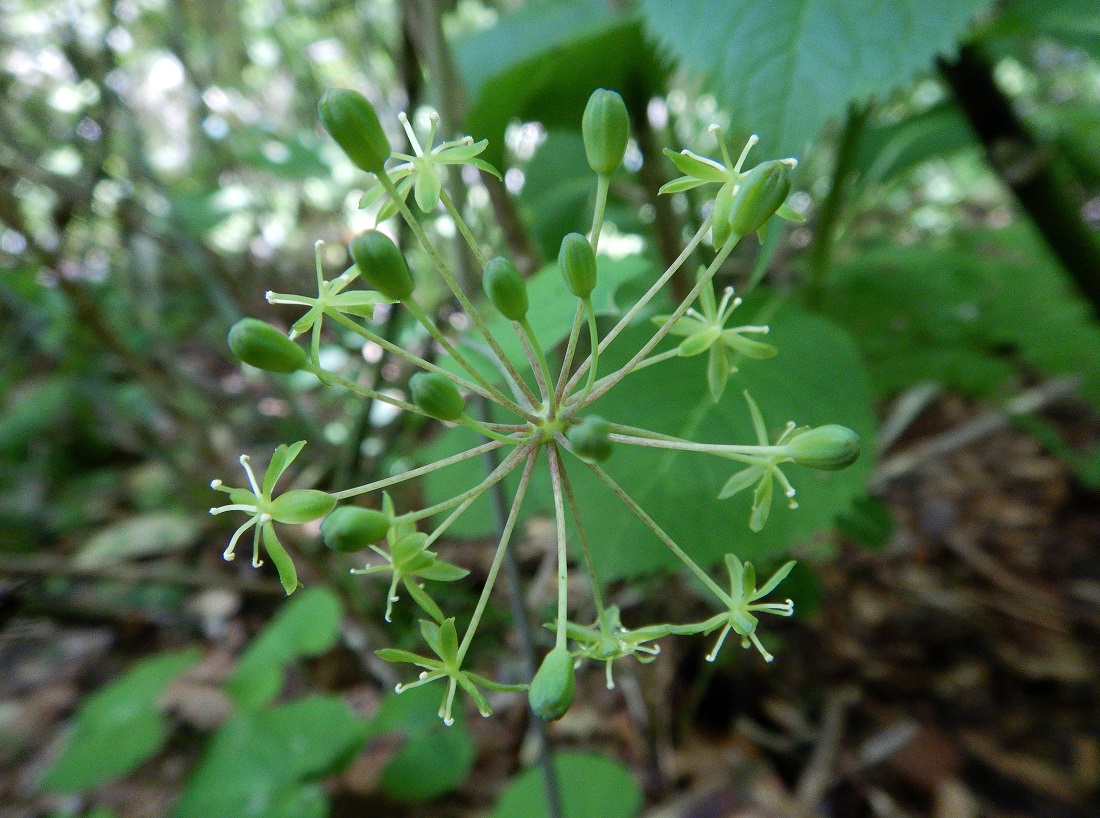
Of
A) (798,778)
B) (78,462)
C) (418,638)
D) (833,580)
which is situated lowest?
(798,778)

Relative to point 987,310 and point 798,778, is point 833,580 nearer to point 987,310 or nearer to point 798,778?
point 798,778

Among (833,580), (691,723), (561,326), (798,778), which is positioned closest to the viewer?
(561,326)

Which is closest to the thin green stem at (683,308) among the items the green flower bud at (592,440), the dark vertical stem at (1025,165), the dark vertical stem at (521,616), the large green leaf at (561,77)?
the green flower bud at (592,440)

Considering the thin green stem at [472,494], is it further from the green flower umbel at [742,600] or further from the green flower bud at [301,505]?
the green flower umbel at [742,600]

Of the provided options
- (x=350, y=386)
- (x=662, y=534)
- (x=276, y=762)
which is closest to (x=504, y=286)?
(x=350, y=386)

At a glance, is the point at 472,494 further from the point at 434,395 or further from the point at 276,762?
→ the point at 276,762

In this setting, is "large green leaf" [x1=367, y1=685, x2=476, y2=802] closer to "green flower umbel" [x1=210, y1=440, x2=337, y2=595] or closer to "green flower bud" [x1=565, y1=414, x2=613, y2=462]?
"green flower umbel" [x1=210, y1=440, x2=337, y2=595]

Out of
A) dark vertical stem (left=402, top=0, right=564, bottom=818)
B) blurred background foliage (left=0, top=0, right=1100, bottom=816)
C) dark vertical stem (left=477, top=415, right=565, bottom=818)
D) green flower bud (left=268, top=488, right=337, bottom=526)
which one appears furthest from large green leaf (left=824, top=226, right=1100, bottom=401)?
green flower bud (left=268, top=488, right=337, bottom=526)

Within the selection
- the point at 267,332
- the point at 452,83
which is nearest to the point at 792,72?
the point at 452,83
